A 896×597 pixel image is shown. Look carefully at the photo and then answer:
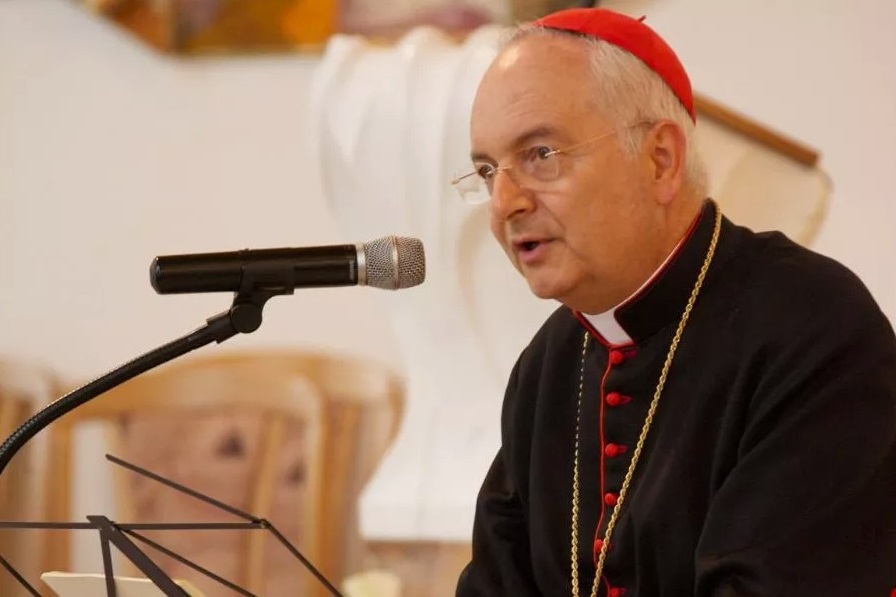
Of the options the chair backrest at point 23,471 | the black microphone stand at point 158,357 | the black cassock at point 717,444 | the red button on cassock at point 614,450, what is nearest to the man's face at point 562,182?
the black cassock at point 717,444

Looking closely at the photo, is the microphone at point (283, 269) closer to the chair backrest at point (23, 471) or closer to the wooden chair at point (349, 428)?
the wooden chair at point (349, 428)

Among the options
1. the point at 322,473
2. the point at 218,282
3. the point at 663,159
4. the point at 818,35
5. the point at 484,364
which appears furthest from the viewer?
the point at 322,473

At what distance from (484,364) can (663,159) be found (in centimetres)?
110

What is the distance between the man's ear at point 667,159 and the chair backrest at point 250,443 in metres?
1.78

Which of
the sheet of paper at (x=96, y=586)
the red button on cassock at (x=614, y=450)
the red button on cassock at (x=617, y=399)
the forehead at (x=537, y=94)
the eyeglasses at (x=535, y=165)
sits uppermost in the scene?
the forehead at (x=537, y=94)

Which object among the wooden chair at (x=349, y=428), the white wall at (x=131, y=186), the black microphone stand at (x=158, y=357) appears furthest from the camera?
the white wall at (x=131, y=186)

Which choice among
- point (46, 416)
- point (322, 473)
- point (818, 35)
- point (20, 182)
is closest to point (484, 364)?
point (322, 473)

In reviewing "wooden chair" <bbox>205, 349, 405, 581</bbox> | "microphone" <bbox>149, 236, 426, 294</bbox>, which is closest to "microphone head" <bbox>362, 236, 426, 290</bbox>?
"microphone" <bbox>149, 236, 426, 294</bbox>

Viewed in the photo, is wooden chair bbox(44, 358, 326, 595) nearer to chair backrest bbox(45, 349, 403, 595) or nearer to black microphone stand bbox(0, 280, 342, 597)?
chair backrest bbox(45, 349, 403, 595)

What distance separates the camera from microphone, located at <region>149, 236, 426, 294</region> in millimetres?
1382

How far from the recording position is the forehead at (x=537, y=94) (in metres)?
1.66

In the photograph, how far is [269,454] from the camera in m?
3.42

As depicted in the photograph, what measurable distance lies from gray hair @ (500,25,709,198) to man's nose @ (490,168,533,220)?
0.15 m

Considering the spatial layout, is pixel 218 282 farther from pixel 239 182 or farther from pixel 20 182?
pixel 20 182
